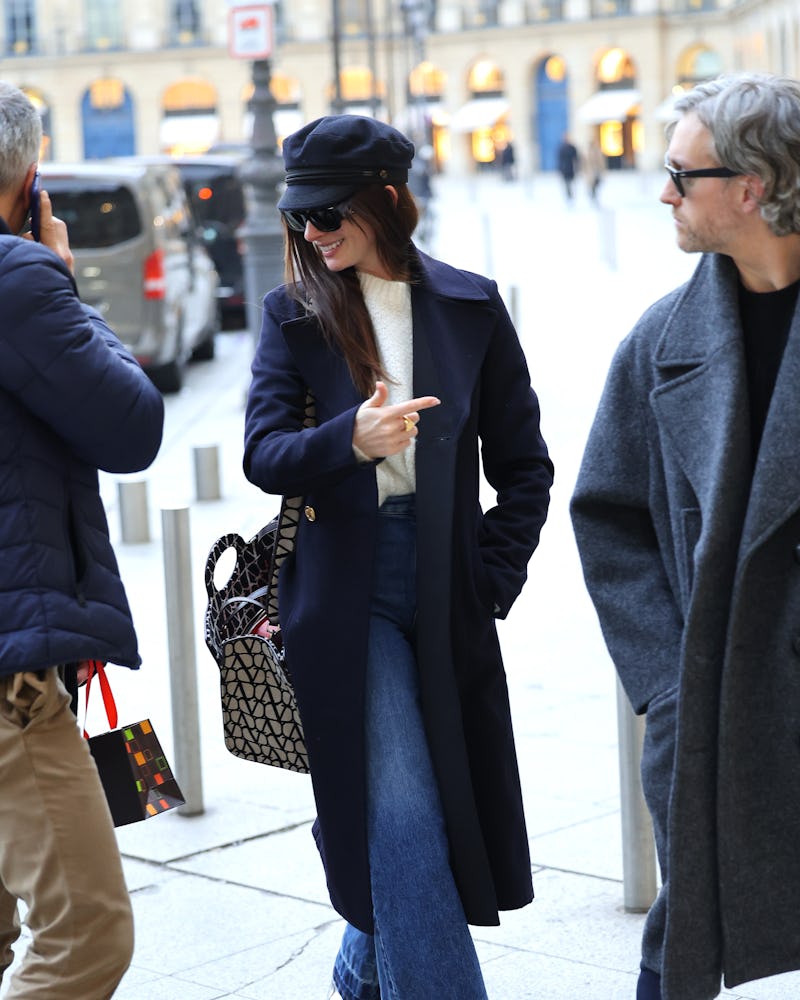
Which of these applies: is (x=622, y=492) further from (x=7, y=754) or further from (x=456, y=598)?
(x=7, y=754)

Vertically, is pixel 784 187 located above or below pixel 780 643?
above

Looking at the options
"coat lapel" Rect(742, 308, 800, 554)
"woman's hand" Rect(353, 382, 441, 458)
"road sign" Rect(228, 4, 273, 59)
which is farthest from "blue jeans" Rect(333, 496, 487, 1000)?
"road sign" Rect(228, 4, 273, 59)

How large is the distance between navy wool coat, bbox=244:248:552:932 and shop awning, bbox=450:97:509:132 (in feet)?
255

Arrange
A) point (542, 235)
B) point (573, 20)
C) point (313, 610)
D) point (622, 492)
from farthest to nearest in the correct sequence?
point (573, 20)
point (542, 235)
point (313, 610)
point (622, 492)

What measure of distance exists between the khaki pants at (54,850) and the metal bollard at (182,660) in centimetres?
218

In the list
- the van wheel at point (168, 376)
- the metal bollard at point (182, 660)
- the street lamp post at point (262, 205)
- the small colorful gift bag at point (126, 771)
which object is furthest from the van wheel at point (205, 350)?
the small colorful gift bag at point (126, 771)

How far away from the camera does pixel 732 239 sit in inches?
103

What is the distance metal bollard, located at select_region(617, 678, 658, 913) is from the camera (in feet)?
13.2

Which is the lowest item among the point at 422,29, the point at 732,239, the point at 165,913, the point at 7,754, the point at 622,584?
the point at 165,913

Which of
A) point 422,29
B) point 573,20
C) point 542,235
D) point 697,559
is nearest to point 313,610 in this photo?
point 697,559

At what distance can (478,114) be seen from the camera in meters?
79.8

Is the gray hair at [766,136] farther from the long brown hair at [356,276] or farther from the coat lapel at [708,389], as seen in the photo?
the long brown hair at [356,276]

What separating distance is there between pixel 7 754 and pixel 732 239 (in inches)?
52.6

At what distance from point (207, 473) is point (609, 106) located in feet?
229
